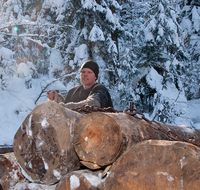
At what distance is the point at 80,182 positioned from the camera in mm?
1303

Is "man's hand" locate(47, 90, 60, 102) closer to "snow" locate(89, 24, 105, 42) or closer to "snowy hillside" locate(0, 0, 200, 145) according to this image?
"snowy hillside" locate(0, 0, 200, 145)

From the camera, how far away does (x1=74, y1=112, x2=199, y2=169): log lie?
Result: 1.29 meters

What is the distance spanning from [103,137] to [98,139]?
0.15 ft

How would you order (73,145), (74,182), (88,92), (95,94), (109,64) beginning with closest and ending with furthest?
(74,182) → (73,145) → (95,94) → (88,92) → (109,64)

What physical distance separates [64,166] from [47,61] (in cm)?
1034

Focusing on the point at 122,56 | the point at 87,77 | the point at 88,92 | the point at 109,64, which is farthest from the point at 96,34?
the point at 88,92

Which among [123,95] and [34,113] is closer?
[34,113]

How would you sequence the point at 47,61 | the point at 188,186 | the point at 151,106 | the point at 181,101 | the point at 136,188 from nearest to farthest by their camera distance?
1. the point at 188,186
2. the point at 136,188
3. the point at 181,101
4. the point at 151,106
5. the point at 47,61

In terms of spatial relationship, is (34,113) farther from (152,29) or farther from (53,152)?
(152,29)

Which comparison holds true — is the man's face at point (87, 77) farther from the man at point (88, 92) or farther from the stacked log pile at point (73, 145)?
the stacked log pile at point (73, 145)

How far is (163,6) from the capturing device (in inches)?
324

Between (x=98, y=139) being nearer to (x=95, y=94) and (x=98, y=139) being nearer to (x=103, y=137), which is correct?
(x=103, y=137)

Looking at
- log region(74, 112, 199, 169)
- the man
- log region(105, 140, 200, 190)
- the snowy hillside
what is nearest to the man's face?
the man

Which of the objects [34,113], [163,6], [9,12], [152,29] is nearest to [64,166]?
[34,113]
